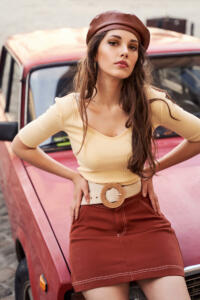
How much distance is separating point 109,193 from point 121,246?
0.25 metres

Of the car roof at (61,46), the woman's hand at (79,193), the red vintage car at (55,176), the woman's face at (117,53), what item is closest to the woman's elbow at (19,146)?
the woman's hand at (79,193)

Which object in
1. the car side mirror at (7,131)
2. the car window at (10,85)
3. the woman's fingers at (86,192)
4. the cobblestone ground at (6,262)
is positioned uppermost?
the woman's fingers at (86,192)

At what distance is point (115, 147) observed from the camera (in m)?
Answer: 2.37

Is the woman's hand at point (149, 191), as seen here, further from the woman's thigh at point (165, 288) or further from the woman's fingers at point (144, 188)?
the woman's thigh at point (165, 288)

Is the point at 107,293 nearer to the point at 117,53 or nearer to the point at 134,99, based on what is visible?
the point at 134,99

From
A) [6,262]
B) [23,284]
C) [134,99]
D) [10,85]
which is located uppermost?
[134,99]

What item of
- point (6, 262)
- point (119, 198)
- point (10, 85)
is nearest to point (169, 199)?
point (119, 198)

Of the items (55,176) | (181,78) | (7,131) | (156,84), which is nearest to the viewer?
(55,176)

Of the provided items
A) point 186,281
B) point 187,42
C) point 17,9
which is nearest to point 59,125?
point 186,281

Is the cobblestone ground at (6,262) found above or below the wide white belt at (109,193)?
below

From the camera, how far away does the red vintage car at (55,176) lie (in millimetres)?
2514

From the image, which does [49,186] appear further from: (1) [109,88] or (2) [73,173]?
(1) [109,88]

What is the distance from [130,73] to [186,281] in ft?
3.25

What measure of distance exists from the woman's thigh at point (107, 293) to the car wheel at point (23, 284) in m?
0.91
